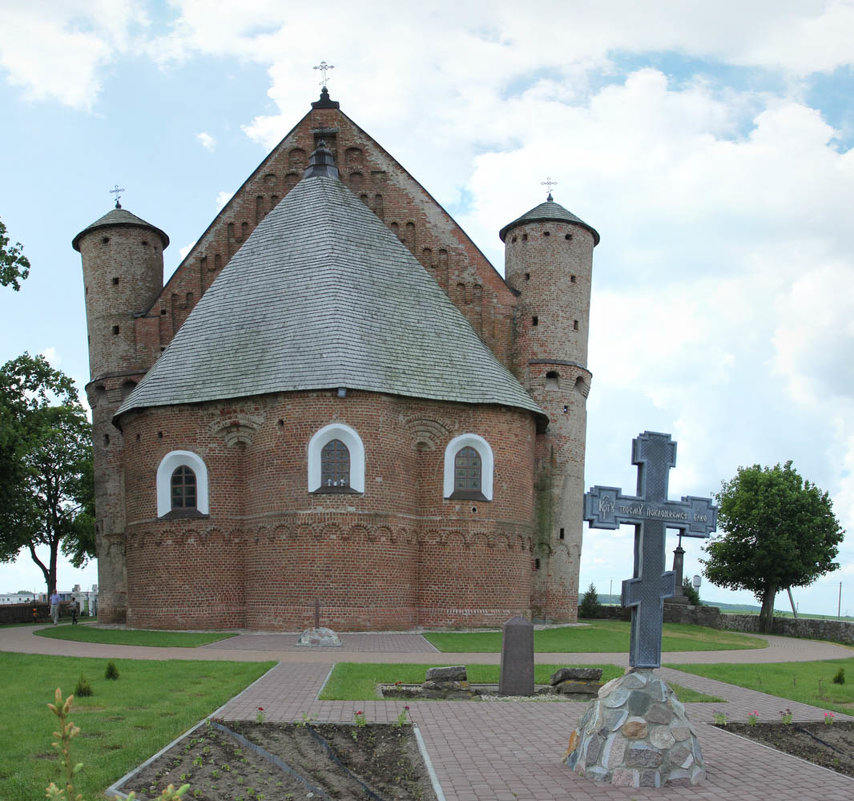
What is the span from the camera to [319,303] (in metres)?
29.8

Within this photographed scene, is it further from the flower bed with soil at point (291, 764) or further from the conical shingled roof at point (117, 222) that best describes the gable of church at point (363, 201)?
the flower bed with soil at point (291, 764)

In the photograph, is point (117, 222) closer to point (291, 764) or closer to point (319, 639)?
point (319, 639)

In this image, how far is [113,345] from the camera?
3759cm

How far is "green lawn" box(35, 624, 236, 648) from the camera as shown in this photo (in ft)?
79.1

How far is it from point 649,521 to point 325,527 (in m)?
17.3

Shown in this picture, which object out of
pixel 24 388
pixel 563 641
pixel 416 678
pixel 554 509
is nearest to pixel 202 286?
pixel 24 388

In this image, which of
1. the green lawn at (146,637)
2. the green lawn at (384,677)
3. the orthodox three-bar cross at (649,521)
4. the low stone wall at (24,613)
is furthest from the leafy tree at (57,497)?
the orthodox three-bar cross at (649,521)

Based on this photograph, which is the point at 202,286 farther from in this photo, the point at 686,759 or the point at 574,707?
the point at 686,759

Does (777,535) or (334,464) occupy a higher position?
(334,464)

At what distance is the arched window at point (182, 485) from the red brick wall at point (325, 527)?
9.9 inches

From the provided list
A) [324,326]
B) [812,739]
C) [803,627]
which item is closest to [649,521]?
[812,739]

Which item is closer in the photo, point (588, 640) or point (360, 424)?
point (588, 640)

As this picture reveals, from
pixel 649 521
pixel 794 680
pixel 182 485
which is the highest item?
pixel 649 521

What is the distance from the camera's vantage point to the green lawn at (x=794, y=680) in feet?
49.4
